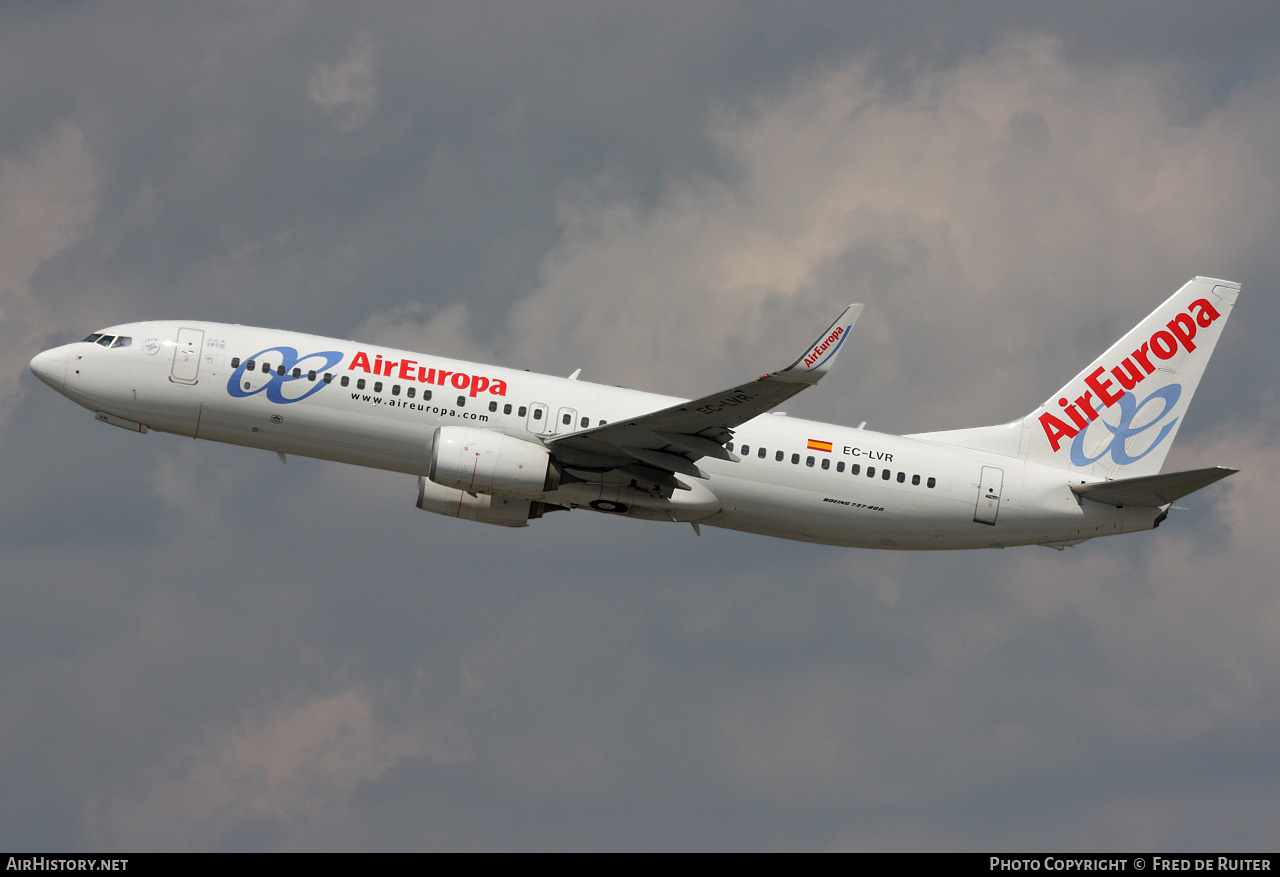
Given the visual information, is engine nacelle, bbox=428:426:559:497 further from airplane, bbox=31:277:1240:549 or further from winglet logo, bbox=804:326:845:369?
winglet logo, bbox=804:326:845:369

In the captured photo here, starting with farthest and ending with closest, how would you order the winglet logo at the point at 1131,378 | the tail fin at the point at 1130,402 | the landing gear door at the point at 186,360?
the winglet logo at the point at 1131,378 → the tail fin at the point at 1130,402 → the landing gear door at the point at 186,360

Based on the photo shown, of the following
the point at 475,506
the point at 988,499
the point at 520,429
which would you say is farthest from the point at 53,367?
the point at 988,499

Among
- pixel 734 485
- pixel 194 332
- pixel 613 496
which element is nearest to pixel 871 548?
pixel 734 485

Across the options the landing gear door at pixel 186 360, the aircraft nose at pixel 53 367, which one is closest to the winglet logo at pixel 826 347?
the landing gear door at pixel 186 360

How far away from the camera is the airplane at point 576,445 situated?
4669cm

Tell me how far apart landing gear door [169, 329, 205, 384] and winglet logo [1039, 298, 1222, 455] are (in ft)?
100

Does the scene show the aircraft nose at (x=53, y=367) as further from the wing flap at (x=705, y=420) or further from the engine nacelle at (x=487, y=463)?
the wing flap at (x=705, y=420)

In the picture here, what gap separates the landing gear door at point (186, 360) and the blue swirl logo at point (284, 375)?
1.31 m

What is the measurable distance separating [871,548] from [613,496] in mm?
10055

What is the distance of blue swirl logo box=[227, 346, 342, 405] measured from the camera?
47.2m

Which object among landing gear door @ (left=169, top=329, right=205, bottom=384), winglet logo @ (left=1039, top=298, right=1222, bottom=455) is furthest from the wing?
winglet logo @ (left=1039, top=298, right=1222, bottom=455)

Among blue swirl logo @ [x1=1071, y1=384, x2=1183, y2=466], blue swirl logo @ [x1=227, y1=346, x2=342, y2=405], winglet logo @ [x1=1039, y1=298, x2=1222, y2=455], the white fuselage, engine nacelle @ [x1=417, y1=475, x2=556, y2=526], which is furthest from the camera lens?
winglet logo @ [x1=1039, y1=298, x2=1222, y2=455]

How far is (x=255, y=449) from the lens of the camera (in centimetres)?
4862

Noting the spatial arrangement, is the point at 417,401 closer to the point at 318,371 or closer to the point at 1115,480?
the point at 318,371
